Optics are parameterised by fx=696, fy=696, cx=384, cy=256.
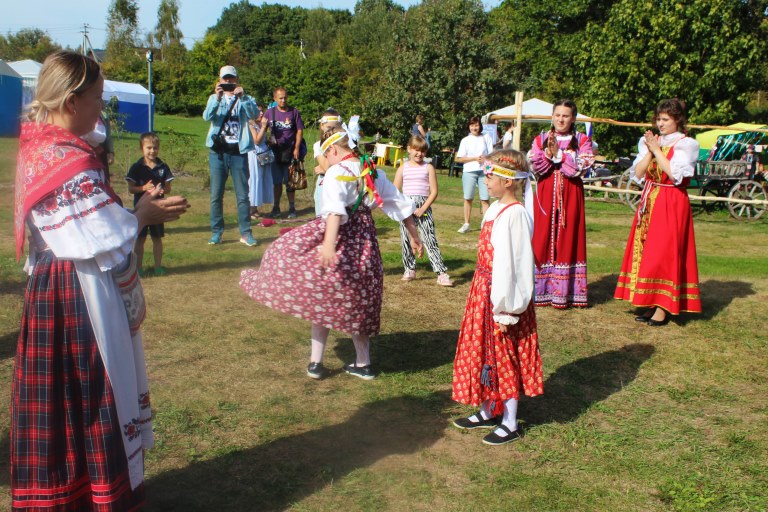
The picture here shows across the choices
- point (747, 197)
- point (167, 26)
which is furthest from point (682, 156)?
point (167, 26)

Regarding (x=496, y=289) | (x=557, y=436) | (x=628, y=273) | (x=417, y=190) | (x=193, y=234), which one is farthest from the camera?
(x=193, y=234)

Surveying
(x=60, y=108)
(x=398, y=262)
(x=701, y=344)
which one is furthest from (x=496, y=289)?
(x=398, y=262)

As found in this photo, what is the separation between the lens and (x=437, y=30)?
23406 millimetres

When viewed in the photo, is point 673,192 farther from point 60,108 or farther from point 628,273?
point 60,108

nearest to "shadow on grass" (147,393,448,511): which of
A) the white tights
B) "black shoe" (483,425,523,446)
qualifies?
"black shoe" (483,425,523,446)

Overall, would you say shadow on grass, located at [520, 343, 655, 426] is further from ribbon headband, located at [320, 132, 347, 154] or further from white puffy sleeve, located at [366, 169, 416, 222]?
ribbon headband, located at [320, 132, 347, 154]

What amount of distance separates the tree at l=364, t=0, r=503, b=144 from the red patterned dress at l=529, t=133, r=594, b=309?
1682 cm

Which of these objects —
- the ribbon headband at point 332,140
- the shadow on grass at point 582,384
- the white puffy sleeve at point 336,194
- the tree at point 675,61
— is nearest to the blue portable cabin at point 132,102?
the tree at point 675,61

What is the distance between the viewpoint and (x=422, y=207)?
24.5 feet

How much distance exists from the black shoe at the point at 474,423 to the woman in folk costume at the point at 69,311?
209cm

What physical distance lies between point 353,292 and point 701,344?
317 centimetres

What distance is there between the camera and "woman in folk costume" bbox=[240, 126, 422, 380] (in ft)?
14.5

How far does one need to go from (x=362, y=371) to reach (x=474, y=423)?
3.21ft

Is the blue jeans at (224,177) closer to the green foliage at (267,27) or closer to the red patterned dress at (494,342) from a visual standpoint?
the red patterned dress at (494,342)
